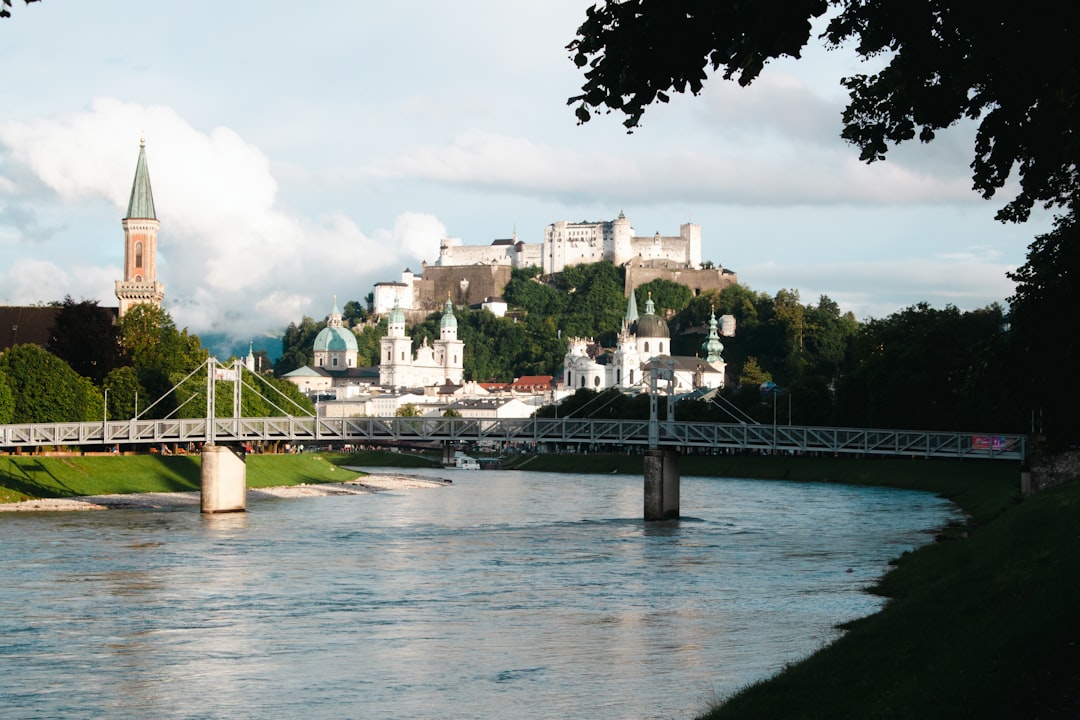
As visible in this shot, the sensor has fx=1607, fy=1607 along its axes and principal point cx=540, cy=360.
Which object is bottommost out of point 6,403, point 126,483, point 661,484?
point 126,483

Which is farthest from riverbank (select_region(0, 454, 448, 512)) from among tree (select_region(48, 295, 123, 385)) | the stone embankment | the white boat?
the white boat

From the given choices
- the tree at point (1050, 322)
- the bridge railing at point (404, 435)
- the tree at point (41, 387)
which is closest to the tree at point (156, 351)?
the tree at point (41, 387)

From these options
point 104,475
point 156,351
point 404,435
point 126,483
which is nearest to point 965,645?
point 404,435

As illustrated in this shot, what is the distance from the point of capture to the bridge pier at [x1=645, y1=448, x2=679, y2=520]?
67438mm

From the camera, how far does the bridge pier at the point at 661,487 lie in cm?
6744

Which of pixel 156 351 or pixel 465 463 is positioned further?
pixel 465 463

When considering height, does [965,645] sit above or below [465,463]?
below

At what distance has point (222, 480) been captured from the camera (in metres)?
71.1

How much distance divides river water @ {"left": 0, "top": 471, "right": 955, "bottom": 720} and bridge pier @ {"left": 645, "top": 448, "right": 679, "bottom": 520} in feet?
3.82

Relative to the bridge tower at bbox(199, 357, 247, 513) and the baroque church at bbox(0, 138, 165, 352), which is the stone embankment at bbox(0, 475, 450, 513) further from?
the baroque church at bbox(0, 138, 165, 352)

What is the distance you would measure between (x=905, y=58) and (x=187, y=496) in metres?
68.9

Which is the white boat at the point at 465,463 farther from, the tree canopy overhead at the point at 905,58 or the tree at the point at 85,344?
the tree canopy overhead at the point at 905,58

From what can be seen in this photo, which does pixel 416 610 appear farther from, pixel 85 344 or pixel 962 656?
pixel 85 344

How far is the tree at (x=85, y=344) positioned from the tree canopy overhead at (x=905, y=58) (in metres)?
86.4
